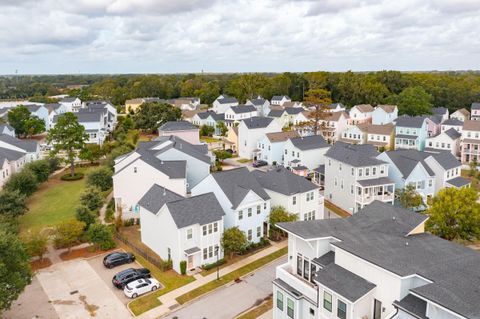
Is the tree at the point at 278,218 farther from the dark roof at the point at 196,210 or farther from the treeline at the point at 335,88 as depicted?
the treeline at the point at 335,88

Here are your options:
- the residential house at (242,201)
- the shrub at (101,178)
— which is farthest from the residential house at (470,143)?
the shrub at (101,178)

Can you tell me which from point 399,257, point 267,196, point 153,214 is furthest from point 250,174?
point 399,257

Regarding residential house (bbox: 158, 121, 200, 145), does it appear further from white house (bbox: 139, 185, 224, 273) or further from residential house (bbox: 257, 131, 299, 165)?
white house (bbox: 139, 185, 224, 273)

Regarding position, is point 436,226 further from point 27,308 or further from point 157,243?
point 27,308

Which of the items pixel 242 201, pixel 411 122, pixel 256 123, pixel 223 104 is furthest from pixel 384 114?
pixel 242 201

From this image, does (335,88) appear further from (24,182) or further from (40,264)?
(40,264)

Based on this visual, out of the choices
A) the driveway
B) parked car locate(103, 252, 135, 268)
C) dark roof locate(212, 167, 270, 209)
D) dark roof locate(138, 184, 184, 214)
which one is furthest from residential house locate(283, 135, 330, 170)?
parked car locate(103, 252, 135, 268)
